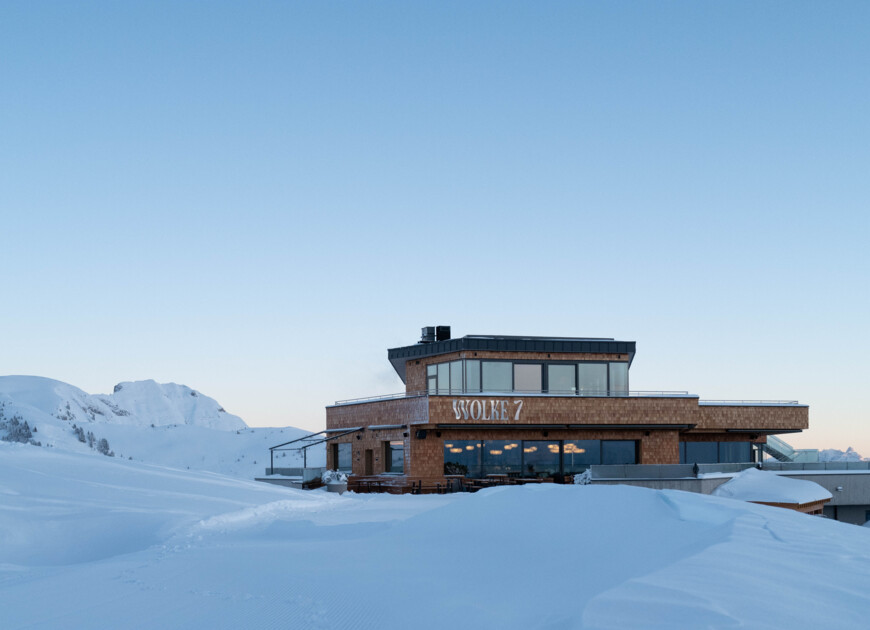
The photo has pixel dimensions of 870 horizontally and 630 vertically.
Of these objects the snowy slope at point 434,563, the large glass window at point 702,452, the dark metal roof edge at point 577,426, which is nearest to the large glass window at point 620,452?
the dark metal roof edge at point 577,426

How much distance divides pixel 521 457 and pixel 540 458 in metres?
0.87

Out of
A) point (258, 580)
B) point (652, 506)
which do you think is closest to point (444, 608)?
point (258, 580)

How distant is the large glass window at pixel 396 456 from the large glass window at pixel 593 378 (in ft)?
28.1

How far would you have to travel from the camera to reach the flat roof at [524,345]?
3484 cm

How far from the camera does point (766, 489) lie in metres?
26.6

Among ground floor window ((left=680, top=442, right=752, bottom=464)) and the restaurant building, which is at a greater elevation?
the restaurant building

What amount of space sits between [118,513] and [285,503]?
5.60 metres

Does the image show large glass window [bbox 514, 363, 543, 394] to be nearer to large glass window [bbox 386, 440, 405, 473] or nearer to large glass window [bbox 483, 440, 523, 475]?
large glass window [bbox 483, 440, 523, 475]

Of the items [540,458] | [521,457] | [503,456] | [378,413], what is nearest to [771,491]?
[540,458]

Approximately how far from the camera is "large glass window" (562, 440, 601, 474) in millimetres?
34844

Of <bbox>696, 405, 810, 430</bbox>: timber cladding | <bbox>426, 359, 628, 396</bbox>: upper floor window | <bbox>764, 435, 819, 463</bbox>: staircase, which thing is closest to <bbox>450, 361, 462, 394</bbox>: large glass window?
<bbox>426, 359, 628, 396</bbox>: upper floor window

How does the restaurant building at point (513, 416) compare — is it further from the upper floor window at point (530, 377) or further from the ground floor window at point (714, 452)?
the ground floor window at point (714, 452)

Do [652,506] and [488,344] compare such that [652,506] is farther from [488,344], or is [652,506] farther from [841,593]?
[488,344]

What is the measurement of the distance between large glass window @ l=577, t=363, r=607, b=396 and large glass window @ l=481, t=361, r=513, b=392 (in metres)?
3.35
